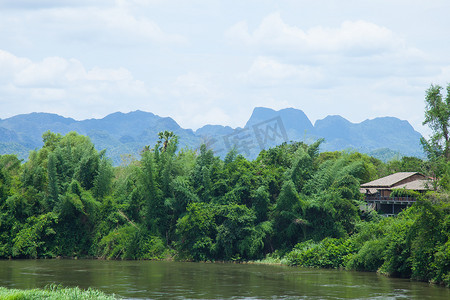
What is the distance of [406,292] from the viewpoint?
76.9ft

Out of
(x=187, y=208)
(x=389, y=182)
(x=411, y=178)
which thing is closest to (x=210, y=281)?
(x=187, y=208)

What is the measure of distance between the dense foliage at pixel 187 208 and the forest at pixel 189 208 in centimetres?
7

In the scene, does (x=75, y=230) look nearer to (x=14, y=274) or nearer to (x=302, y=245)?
(x=14, y=274)

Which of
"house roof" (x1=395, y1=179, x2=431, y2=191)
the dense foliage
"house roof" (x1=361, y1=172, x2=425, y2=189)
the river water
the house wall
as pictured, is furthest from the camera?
the house wall

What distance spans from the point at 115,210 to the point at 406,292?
23339mm

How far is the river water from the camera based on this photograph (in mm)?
22891

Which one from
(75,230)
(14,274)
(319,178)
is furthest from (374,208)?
(14,274)

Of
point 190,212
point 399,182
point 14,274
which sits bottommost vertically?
point 14,274

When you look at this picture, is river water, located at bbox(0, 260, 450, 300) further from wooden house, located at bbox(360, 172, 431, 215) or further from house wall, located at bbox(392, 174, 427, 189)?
house wall, located at bbox(392, 174, 427, 189)

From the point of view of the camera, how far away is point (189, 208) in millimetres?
38031

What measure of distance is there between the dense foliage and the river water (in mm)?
2720

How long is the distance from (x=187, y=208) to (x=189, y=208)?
0.19 m

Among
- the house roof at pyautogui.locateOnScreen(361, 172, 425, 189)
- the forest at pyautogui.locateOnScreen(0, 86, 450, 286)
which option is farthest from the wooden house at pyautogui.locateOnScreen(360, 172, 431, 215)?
the forest at pyautogui.locateOnScreen(0, 86, 450, 286)

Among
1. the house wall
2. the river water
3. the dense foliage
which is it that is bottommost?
the river water
